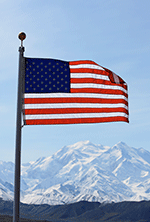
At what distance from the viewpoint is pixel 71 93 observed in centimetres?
1562

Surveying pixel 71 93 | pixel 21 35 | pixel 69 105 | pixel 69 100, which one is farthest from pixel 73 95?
pixel 21 35

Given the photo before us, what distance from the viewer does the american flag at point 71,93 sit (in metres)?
14.5

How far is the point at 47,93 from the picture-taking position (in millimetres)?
15062

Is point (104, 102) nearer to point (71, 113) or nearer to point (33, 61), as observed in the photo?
point (71, 113)

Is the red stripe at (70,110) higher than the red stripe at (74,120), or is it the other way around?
the red stripe at (70,110)

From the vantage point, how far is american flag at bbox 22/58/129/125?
1449cm

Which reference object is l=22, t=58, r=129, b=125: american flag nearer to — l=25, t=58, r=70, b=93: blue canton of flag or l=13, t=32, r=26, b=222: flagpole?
l=25, t=58, r=70, b=93: blue canton of flag

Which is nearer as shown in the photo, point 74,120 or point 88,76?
point 74,120

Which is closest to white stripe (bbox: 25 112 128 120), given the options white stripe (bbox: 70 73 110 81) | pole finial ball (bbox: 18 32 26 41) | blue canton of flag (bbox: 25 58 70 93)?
blue canton of flag (bbox: 25 58 70 93)

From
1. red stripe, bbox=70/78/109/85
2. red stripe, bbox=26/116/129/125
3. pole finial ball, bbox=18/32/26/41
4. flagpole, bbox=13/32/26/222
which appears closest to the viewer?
flagpole, bbox=13/32/26/222

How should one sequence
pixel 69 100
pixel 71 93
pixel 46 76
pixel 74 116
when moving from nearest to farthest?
pixel 46 76
pixel 74 116
pixel 69 100
pixel 71 93

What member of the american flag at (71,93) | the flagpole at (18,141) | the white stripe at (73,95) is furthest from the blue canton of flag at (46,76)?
the flagpole at (18,141)

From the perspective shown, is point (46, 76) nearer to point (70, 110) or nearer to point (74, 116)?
point (70, 110)

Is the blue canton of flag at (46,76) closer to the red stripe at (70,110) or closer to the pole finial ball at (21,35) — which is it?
the red stripe at (70,110)
